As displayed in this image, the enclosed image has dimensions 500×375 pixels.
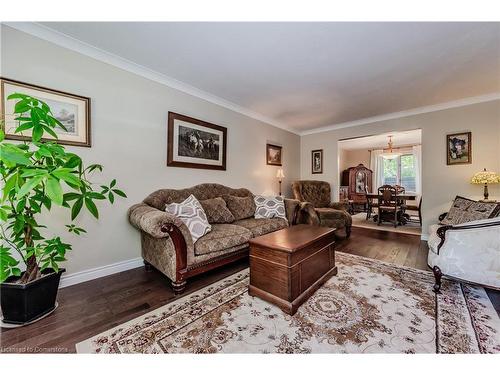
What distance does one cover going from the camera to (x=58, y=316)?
158cm

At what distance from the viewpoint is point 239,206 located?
3203 mm

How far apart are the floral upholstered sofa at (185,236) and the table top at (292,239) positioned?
0.52 metres

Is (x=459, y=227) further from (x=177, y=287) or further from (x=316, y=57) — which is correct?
(x=177, y=287)

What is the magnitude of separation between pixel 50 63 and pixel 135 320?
2.42 metres

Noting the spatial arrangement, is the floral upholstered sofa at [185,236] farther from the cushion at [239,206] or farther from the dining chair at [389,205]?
the dining chair at [389,205]

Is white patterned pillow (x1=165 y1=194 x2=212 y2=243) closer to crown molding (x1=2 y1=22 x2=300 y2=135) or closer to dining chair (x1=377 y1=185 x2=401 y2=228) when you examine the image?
crown molding (x1=2 y1=22 x2=300 y2=135)

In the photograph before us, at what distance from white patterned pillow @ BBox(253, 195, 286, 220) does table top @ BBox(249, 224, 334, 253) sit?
93 cm

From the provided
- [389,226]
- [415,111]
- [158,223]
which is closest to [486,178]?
[415,111]

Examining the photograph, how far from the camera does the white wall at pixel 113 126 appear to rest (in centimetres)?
191

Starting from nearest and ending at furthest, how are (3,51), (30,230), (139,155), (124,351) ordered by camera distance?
1. (124,351)
2. (30,230)
3. (3,51)
4. (139,155)

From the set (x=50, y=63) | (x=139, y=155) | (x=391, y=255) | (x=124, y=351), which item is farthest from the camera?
(x=391, y=255)
